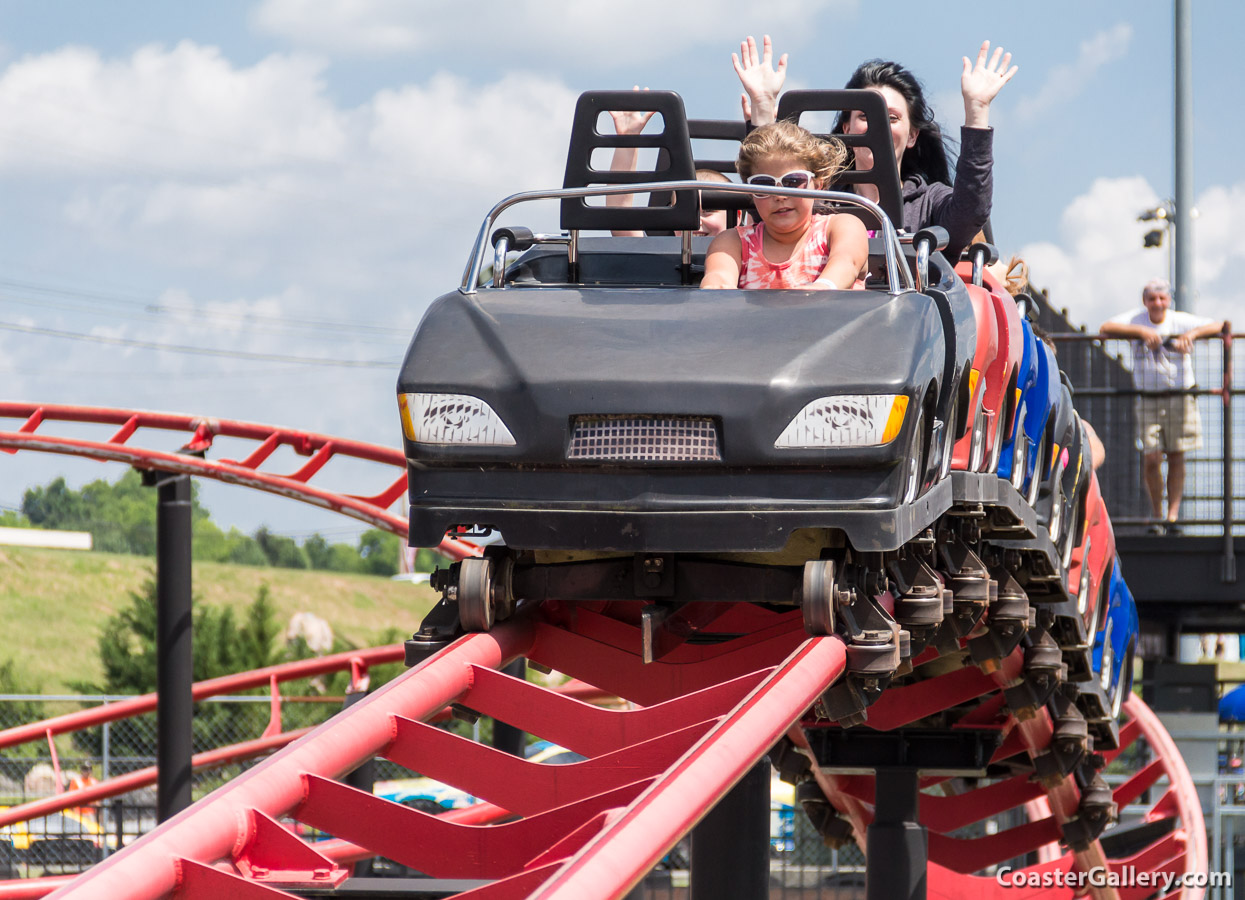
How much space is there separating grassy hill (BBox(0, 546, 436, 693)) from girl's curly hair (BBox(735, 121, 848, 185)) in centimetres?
3301

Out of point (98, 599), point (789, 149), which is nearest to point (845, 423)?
point (789, 149)

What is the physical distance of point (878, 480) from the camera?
3117 mm

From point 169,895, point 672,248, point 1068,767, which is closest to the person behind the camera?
point 169,895

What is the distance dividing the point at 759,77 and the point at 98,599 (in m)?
46.0

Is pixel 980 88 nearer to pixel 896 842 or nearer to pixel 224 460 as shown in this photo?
pixel 896 842

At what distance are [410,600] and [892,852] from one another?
53.3m

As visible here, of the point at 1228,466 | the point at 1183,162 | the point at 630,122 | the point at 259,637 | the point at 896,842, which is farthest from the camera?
the point at 259,637

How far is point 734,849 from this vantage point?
5.76 m

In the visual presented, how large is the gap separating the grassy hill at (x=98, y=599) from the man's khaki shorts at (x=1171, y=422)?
2922 cm

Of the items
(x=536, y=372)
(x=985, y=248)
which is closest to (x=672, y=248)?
(x=985, y=248)

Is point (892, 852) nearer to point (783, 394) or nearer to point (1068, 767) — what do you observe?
point (1068, 767)

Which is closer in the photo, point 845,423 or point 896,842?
point 845,423

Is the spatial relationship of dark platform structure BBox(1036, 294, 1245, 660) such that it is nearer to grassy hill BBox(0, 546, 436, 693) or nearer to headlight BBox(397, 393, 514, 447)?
headlight BBox(397, 393, 514, 447)

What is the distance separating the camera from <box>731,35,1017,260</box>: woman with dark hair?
4.56 metres
